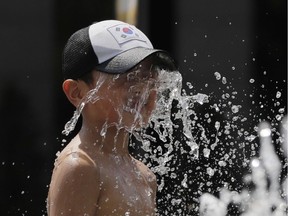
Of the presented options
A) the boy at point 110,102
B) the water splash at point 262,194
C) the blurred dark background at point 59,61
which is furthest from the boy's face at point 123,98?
the blurred dark background at point 59,61

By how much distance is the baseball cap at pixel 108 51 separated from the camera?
2027 mm

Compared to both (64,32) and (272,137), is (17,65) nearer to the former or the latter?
(64,32)

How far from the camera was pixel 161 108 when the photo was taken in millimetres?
2262

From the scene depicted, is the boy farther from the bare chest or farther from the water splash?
the water splash

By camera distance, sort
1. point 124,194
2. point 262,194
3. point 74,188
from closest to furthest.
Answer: point 74,188 < point 124,194 < point 262,194

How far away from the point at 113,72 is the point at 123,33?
120 mm

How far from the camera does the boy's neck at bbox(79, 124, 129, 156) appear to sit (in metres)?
2.04

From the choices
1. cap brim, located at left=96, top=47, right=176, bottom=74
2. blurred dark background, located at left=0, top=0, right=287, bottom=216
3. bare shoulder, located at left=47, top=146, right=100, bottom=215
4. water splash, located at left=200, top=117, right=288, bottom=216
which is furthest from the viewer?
blurred dark background, located at left=0, top=0, right=287, bottom=216

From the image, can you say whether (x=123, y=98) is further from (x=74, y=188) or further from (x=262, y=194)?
(x=262, y=194)

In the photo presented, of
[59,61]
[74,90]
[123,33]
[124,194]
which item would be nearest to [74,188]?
[124,194]

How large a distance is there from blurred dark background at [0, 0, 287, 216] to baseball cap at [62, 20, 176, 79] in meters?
2.84

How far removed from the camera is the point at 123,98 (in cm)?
202

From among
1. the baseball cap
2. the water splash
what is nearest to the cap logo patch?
the baseball cap

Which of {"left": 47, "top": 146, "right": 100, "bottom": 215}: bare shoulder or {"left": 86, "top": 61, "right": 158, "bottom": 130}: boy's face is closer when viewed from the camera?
{"left": 47, "top": 146, "right": 100, "bottom": 215}: bare shoulder
